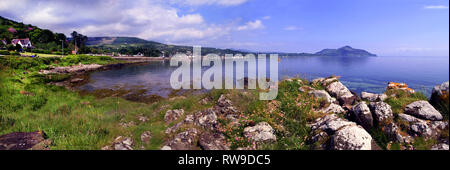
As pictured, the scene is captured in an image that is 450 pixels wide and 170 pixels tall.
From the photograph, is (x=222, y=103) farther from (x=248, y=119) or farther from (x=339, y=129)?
(x=339, y=129)

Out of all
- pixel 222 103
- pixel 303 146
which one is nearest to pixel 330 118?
pixel 303 146

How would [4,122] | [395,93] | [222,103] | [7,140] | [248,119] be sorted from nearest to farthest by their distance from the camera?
[7,140] → [248,119] → [395,93] → [4,122] → [222,103]

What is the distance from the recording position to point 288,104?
9070 millimetres

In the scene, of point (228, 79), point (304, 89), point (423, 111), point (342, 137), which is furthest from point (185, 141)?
point (228, 79)

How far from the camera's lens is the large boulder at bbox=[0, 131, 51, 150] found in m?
6.38

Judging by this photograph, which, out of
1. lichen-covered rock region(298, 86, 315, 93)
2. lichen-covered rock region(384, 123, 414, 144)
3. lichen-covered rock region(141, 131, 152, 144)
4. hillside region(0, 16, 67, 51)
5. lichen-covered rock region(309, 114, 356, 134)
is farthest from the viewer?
hillside region(0, 16, 67, 51)

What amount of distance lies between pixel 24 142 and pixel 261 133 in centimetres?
891

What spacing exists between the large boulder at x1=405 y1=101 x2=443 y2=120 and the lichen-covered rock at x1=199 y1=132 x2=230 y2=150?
21.8 feet

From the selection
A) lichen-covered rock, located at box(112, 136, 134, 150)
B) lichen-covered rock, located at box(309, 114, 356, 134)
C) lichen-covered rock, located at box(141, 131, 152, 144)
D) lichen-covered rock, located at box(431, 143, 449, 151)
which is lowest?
lichen-covered rock, located at box(141, 131, 152, 144)

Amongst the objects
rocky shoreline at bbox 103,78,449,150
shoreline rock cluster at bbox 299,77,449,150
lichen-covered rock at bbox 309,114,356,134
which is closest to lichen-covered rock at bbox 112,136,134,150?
rocky shoreline at bbox 103,78,449,150

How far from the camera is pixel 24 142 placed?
664cm

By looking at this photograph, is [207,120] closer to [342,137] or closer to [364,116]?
[342,137]

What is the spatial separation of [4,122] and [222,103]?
11590 millimetres

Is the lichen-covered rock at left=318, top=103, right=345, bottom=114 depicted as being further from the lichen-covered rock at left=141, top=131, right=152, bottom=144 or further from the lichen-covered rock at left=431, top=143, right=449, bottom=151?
the lichen-covered rock at left=141, top=131, right=152, bottom=144
